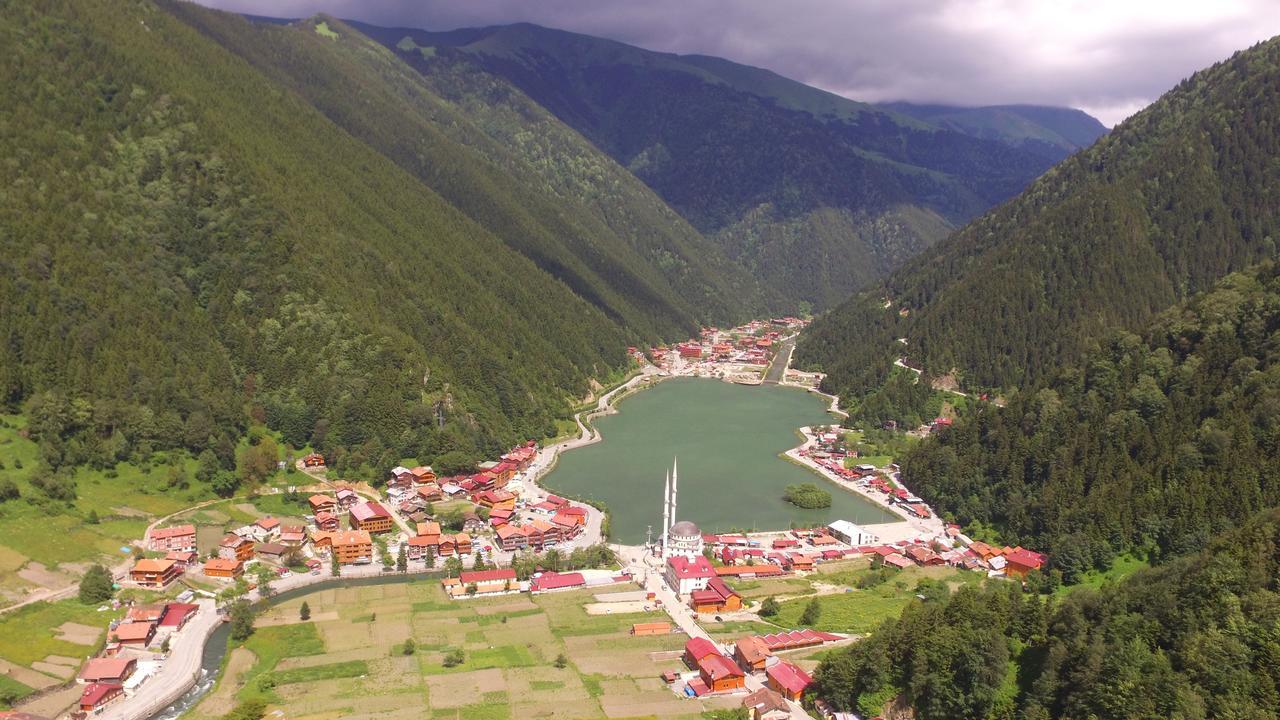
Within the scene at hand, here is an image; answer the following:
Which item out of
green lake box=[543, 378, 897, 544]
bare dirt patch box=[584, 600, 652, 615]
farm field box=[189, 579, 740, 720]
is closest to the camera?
farm field box=[189, 579, 740, 720]

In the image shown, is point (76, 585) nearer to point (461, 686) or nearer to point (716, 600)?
point (461, 686)

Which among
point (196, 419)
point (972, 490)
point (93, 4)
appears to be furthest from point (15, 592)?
point (93, 4)

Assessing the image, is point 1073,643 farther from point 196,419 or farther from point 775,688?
point 196,419

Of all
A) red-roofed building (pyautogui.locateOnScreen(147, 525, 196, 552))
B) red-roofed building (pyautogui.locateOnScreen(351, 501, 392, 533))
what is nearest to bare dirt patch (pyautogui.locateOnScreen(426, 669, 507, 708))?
red-roofed building (pyautogui.locateOnScreen(351, 501, 392, 533))

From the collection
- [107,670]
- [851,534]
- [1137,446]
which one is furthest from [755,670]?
[1137,446]

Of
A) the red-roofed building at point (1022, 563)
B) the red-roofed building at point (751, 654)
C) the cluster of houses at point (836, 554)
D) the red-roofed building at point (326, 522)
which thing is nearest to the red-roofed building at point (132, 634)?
the red-roofed building at point (326, 522)

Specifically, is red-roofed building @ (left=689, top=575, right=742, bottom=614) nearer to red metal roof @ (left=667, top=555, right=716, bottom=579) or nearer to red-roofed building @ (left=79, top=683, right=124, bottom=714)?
red metal roof @ (left=667, top=555, right=716, bottom=579)
